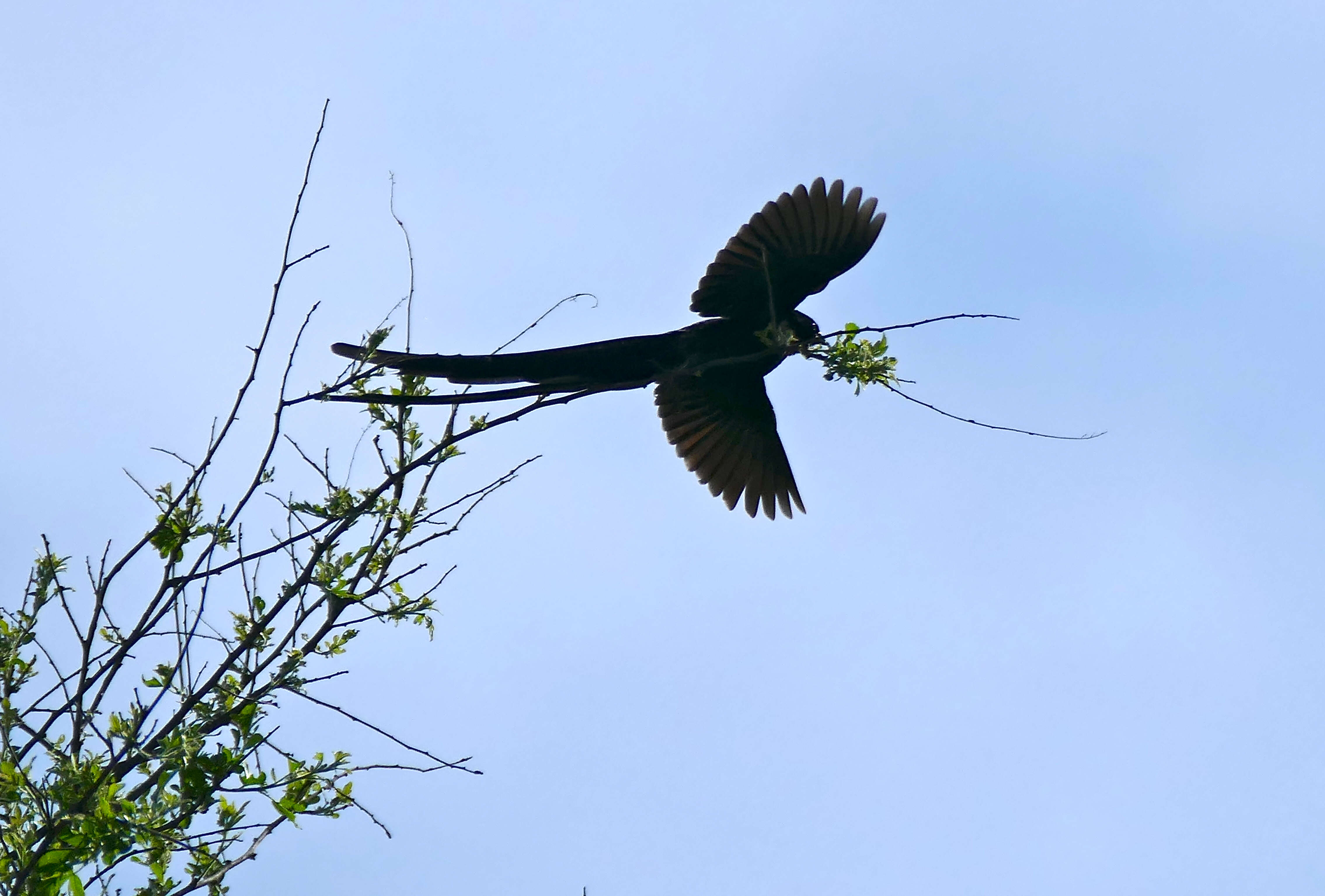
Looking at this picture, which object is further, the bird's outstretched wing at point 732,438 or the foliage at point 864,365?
the bird's outstretched wing at point 732,438

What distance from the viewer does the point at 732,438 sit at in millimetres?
5359

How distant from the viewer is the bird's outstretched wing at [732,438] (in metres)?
5.19

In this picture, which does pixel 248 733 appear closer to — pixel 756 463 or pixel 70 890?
pixel 70 890

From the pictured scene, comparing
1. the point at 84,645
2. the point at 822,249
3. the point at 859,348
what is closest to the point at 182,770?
the point at 84,645

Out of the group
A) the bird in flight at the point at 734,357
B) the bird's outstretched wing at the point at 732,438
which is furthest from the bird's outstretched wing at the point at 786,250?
the bird's outstretched wing at the point at 732,438

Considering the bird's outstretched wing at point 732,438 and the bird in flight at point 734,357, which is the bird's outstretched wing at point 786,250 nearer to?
the bird in flight at point 734,357

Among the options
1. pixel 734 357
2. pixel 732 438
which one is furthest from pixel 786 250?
pixel 732 438

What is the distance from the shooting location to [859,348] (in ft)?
11.2

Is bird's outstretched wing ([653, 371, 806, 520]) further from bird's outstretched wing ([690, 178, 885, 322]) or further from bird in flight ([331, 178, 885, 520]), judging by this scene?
bird's outstretched wing ([690, 178, 885, 322])

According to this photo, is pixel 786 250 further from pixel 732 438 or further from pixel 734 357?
pixel 732 438

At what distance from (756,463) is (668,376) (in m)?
1.79

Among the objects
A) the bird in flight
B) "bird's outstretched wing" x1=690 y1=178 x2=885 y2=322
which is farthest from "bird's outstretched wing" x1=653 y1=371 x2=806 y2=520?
"bird's outstretched wing" x1=690 y1=178 x2=885 y2=322

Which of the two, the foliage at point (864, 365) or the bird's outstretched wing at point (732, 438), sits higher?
the bird's outstretched wing at point (732, 438)

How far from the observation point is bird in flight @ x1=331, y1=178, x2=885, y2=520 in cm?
363
